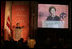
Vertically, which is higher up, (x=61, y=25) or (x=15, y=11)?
(x=15, y=11)

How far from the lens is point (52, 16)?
331 centimetres

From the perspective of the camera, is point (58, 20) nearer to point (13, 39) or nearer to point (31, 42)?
point (31, 42)

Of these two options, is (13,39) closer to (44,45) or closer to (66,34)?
(44,45)

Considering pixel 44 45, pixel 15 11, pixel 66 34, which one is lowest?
pixel 44 45

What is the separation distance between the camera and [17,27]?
10.8ft

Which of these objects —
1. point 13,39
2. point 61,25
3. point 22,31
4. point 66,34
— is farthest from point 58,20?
point 13,39

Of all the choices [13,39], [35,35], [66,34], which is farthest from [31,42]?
[66,34]

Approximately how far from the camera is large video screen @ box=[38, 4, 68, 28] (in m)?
3.29

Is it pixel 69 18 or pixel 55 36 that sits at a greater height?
pixel 69 18

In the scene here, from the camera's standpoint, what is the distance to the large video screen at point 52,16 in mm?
3291

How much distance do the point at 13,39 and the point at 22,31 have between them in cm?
25

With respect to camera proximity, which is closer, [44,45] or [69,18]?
[44,45]

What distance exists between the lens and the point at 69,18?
10.9 ft

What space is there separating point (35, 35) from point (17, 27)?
0.42 meters
